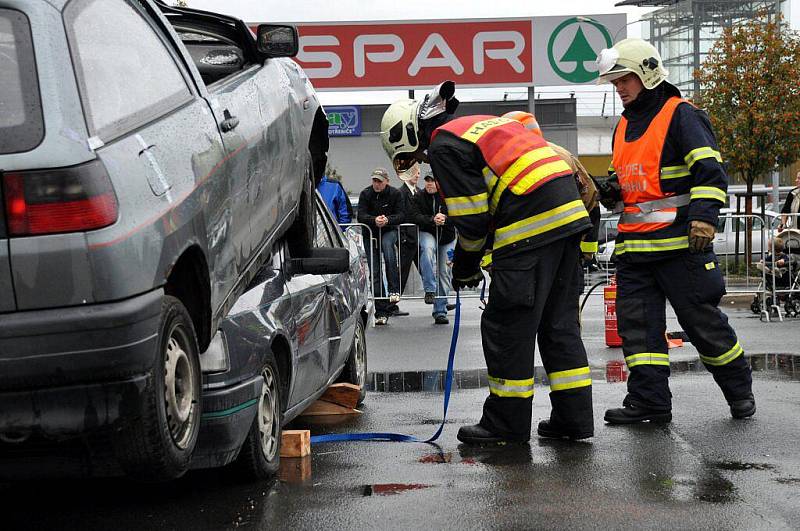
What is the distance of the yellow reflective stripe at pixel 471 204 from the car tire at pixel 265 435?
1249mm

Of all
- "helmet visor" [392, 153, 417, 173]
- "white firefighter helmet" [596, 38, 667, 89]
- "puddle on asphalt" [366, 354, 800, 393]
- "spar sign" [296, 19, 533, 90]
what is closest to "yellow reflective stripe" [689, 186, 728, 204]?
"white firefighter helmet" [596, 38, 667, 89]

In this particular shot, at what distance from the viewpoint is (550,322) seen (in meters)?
6.09

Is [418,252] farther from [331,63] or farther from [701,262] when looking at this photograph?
[331,63]

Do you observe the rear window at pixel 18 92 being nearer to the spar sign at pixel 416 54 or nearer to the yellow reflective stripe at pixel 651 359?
the yellow reflective stripe at pixel 651 359

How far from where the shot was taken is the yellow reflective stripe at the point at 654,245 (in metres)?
6.61

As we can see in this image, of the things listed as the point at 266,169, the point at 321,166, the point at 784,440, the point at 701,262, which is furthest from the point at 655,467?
the point at 321,166

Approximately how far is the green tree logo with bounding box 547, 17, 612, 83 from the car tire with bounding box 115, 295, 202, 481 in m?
21.6

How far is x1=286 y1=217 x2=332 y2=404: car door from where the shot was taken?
18.4 feet

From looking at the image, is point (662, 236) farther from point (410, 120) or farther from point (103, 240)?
point (103, 240)

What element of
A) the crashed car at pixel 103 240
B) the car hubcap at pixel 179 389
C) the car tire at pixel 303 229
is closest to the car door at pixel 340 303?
→ the car tire at pixel 303 229

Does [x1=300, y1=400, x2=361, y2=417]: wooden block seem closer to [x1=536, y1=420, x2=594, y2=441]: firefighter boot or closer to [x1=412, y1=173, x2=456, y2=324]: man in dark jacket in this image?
[x1=536, y1=420, x2=594, y2=441]: firefighter boot

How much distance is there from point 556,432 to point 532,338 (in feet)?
1.91

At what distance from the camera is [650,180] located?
674 cm

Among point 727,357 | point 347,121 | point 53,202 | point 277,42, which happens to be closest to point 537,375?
point 727,357
